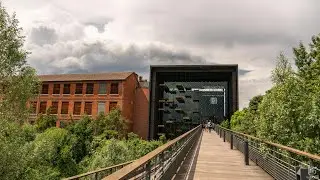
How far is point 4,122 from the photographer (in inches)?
869

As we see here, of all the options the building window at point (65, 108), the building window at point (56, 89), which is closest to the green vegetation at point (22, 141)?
the building window at point (65, 108)

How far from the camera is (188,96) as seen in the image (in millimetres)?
77375

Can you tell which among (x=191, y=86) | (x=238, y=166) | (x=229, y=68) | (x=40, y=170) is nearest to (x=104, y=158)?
(x=40, y=170)

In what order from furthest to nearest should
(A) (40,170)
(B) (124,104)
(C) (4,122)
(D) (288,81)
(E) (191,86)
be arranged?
(E) (191,86), (B) (124,104), (A) (40,170), (C) (4,122), (D) (288,81)

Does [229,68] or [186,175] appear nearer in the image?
[186,175]

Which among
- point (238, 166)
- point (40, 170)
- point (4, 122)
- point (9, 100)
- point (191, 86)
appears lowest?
point (40, 170)

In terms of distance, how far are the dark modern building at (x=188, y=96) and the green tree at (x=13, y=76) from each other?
32.0 meters

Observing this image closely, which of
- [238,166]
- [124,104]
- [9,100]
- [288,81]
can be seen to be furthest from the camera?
[124,104]

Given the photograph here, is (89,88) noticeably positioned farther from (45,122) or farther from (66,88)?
(45,122)

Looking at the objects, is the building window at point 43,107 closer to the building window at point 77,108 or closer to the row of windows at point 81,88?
the row of windows at point 81,88

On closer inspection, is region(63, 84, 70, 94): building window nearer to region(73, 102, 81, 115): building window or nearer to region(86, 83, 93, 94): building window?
region(73, 102, 81, 115): building window

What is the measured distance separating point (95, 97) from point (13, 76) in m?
39.1

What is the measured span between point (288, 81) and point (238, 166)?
488 cm

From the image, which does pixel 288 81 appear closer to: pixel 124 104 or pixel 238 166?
pixel 238 166
